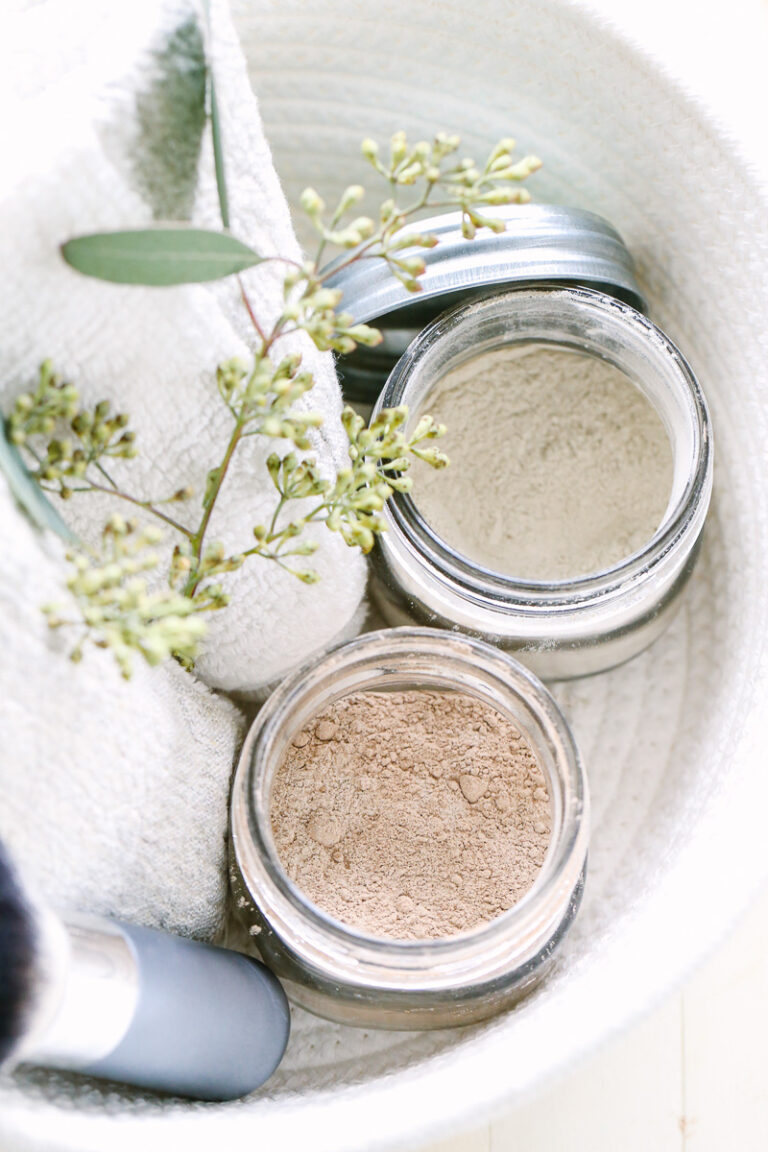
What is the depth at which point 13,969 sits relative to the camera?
0.81ft

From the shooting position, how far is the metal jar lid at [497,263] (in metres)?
0.38

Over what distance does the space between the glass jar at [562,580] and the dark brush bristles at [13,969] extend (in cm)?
18

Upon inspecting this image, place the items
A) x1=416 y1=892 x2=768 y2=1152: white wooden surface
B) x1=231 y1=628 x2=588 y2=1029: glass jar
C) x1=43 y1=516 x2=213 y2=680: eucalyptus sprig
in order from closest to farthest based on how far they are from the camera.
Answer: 1. x1=43 y1=516 x2=213 y2=680: eucalyptus sprig
2. x1=231 y1=628 x2=588 y2=1029: glass jar
3. x1=416 y1=892 x2=768 y2=1152: white wooden surface

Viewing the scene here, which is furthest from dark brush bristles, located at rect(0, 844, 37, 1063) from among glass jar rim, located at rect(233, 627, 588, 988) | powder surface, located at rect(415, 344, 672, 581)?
powder surface, located at rect(415, 344, 672, 581)

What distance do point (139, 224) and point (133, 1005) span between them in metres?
0.21

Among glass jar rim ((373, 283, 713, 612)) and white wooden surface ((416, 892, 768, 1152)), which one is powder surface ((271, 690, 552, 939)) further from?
white wooden surface ((416, 892, 768, 1152))

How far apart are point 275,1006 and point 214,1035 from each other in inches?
1.7

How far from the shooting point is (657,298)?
0.46 meters

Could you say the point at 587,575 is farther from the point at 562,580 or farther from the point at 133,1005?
→ the point at 133,1005

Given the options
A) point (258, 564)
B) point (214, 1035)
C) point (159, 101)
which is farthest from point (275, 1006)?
point (159, 101)

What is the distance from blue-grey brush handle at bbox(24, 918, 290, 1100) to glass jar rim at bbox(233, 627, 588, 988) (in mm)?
28

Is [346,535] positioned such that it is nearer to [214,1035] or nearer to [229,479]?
[229,479]

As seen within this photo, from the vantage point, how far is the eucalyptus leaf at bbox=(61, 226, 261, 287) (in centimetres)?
26

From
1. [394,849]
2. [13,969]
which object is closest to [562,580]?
[394,849]
